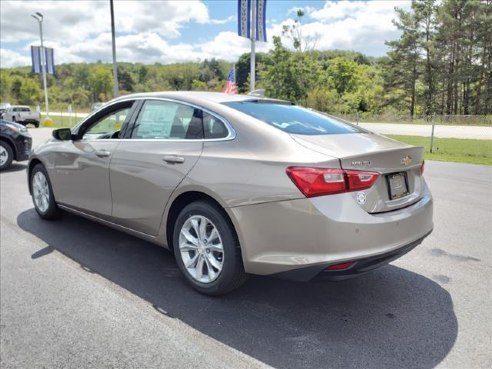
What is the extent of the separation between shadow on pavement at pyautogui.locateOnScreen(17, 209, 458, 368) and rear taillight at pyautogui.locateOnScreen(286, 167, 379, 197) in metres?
0.94

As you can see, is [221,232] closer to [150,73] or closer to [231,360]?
[231,360]

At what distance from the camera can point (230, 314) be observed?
3035 millimetres

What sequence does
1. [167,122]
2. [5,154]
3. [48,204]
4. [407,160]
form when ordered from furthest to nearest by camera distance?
[5,154] → [48,204] → [167,122] → [407,160]

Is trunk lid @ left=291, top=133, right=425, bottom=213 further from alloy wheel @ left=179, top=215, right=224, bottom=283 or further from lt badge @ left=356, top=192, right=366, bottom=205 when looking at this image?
alloy wheel @ left=179, top=215, right=224, bottom=283

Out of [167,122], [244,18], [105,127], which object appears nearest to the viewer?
[167,122]

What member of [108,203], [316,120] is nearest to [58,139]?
[108,203]

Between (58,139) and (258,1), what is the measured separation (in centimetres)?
1547

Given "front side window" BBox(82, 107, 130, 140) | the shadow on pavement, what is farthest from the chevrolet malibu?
the shadow on pavement

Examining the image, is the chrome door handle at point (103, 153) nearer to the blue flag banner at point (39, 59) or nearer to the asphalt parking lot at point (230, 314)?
the asphalt parking lot at point (230, 314)

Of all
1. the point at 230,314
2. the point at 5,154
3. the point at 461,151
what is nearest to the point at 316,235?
the point at 230,314


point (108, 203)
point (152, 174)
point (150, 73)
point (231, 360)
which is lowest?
point (231, 360)

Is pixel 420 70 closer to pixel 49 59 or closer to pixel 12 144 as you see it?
pixel 49 59

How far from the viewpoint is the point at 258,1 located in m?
18.1

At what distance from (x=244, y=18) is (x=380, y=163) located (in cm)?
1717
